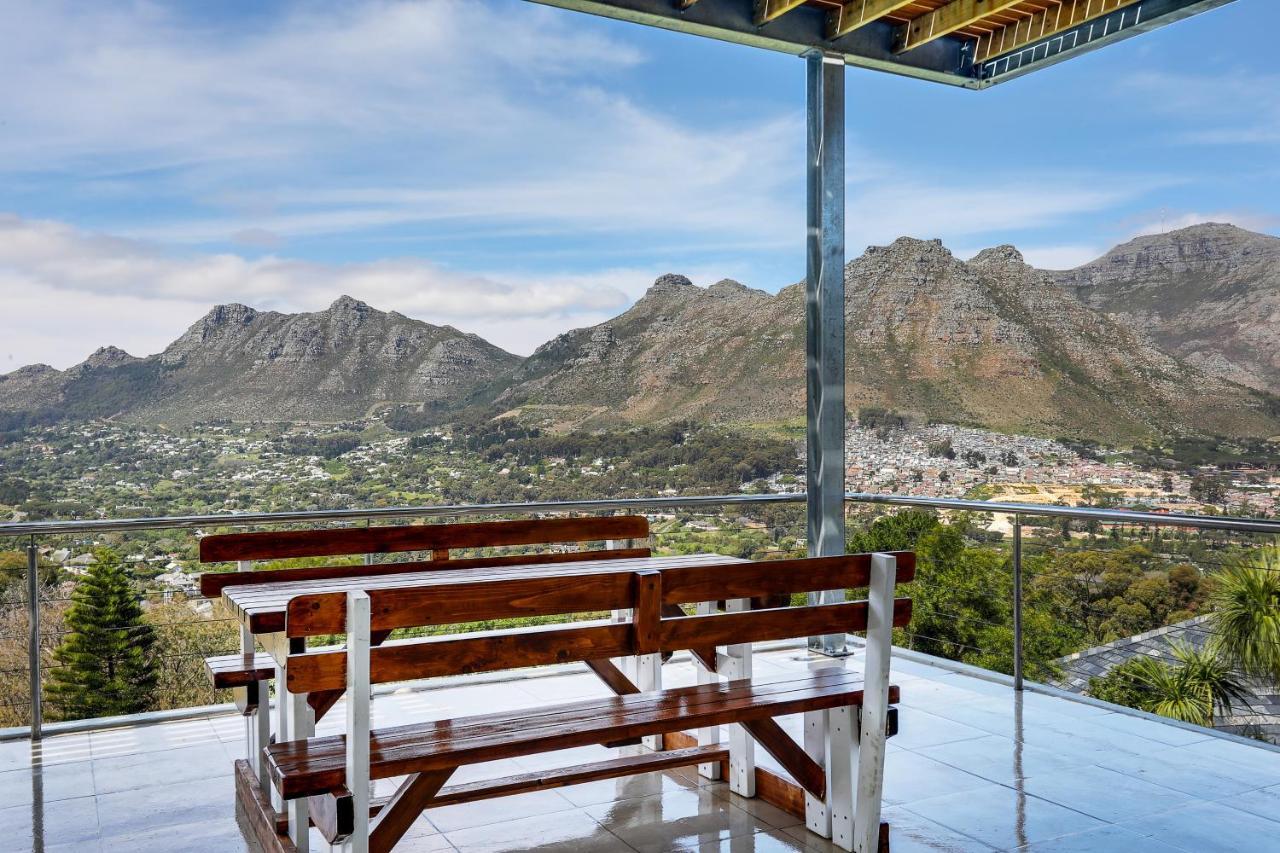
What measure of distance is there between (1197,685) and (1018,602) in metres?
1.37

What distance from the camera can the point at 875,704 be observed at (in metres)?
2.94

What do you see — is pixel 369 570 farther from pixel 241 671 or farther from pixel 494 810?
pixel 494 810

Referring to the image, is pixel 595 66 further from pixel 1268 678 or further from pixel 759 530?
pixel 1268 678

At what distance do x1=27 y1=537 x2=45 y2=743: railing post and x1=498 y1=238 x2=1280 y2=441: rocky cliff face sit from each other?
11.5 metres

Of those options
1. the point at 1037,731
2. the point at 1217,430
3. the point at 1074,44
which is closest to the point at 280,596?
the point at 1037,731

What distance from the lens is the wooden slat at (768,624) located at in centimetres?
274

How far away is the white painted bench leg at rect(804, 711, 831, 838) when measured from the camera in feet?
10.2

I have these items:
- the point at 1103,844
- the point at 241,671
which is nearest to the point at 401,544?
the point at 241,671

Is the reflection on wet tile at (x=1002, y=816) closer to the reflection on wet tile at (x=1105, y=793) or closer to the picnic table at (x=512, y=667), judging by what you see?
the reflection on wet tile at (x=1105, y=793)

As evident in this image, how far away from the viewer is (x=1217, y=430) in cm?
1689

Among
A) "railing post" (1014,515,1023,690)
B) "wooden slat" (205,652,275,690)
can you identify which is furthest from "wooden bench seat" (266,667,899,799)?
"railing post" (1014,515,1023,690)

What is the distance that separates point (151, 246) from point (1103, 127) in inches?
710

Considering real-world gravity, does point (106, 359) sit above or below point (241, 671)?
above

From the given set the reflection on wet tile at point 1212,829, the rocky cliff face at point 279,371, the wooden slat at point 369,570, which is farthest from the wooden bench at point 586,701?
the rocky cliff face at point 279,371
